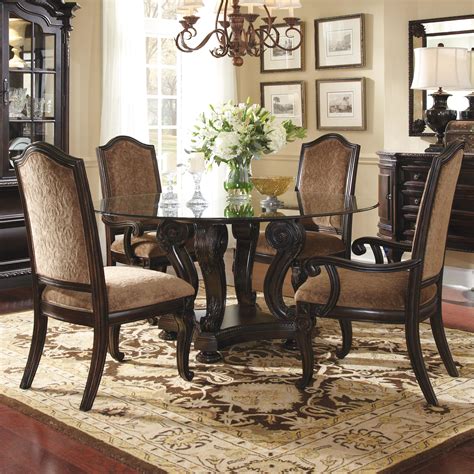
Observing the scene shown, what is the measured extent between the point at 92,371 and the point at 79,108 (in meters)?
3.27

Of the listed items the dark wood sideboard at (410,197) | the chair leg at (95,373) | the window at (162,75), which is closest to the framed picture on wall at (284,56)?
the window at (162,75)

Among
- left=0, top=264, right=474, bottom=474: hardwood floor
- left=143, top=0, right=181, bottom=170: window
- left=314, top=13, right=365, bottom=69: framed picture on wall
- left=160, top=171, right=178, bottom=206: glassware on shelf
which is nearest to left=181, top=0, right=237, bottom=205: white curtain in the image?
left=143, top=0, right=181, bottom=170: window

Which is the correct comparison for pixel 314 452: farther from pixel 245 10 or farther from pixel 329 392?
pixel 245 10

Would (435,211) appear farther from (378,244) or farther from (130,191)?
(130,191)

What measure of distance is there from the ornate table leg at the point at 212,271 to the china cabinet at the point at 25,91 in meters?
2.00

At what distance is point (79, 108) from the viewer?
622 centimetres

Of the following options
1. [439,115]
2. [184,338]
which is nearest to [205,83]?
[439,115]

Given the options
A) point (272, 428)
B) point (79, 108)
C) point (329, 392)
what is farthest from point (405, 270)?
point (79, 108)

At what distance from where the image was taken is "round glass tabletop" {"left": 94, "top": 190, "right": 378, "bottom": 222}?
11.9ft

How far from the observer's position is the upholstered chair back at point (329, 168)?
4.73m

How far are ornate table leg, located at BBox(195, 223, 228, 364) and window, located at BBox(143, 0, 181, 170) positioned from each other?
2.90 meters

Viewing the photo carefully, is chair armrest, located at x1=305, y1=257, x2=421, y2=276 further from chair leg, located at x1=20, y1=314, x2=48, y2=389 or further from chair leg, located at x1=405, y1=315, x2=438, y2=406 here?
chair leg, located at x1=20, y1=314, x2=48, y2=389

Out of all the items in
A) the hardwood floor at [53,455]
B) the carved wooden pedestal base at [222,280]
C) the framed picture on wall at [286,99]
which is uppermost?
the framed picture on wall at [286,99]

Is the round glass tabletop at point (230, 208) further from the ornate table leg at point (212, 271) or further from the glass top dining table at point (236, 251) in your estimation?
the ornate table leg at point (212, 271)
